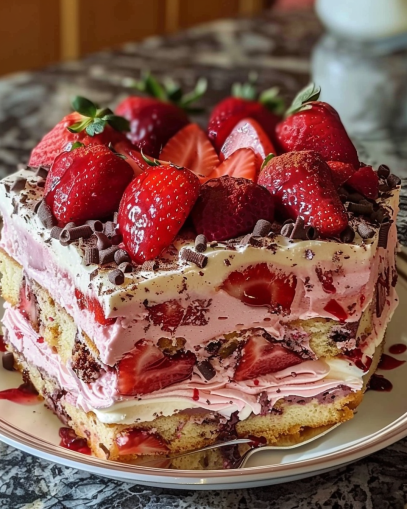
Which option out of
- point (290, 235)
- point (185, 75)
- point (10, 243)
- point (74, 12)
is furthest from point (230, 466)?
point (74, 12)

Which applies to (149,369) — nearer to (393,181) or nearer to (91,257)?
(91,257)

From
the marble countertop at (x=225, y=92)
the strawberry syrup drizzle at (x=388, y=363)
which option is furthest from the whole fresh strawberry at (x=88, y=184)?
the strawberry syrup drizzle at (x=388, y=363)

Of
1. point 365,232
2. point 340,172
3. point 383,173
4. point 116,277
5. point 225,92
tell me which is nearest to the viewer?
point 116,277

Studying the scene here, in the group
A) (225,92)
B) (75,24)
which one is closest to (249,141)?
(225,92)

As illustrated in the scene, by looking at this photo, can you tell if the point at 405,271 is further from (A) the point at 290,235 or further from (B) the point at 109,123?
(B) the point at 109,123

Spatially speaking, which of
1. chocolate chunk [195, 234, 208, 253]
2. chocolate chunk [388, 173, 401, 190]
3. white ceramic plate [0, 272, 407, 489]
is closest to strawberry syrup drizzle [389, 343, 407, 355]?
white ceramic plate [0, 272, 407, 489]

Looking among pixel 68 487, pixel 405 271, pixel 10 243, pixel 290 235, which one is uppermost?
pixel 290 235

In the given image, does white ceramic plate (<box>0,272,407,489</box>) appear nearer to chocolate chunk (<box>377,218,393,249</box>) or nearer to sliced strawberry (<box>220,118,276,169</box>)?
chocolate chunk (<box>377,218,393,249</box>)
